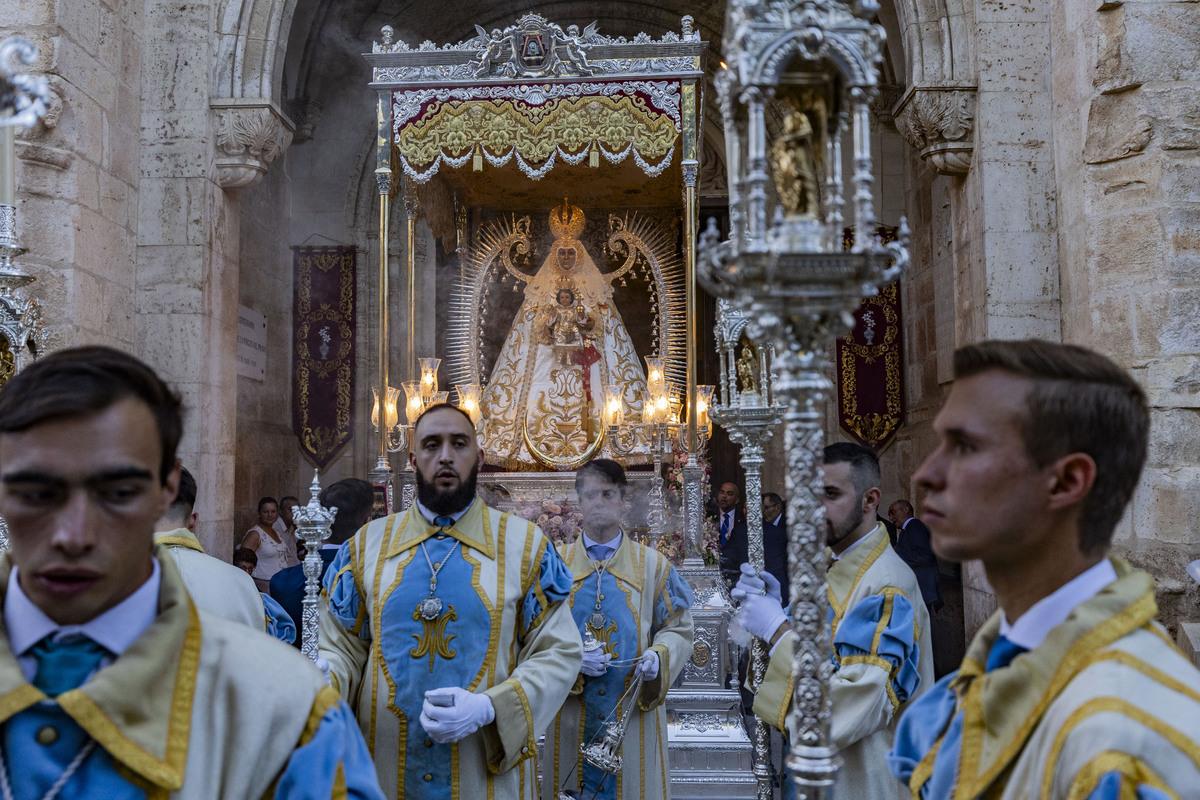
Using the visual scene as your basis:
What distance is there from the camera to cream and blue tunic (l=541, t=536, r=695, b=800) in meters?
4.21

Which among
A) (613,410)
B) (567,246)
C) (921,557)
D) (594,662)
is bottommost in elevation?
(594,662)

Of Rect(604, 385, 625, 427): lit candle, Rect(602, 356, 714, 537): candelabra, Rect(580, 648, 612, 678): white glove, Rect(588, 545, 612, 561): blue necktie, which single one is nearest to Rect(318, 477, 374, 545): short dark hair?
Rect(588, 545, 612, 561): blue necktie

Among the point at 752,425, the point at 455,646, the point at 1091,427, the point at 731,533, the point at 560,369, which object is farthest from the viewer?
the point at 560,369

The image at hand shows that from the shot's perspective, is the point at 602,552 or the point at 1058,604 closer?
the point at 1058,604

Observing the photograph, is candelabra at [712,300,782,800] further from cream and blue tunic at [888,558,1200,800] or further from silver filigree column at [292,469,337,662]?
cream and blue tunic at [888,558,1200,800]

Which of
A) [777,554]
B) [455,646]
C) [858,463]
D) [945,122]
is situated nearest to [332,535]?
[455,646]

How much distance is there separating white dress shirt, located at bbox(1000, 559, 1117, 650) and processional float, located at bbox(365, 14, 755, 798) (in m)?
3.97

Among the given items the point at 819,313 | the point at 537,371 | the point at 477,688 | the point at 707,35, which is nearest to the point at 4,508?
the point at 819,313

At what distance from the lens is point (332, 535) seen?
180 inches

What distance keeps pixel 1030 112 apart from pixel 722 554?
359cm

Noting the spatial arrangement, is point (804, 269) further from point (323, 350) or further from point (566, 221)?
point (323, 350)

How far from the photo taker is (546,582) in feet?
10.9

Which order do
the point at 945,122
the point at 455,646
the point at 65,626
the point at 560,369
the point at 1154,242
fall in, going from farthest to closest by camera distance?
the point at 560,369 → the point at 945,122 → the point at 1154,242 → the point at 455,646 → the point at 65,626

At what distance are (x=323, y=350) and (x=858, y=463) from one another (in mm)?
7928
